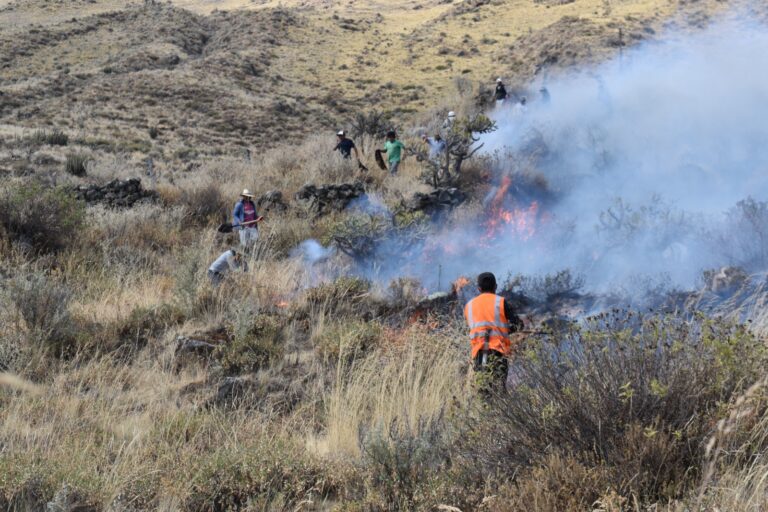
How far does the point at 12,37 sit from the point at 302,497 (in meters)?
56.9

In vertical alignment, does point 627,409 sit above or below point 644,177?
above

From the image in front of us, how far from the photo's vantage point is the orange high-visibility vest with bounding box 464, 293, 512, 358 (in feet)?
16.6

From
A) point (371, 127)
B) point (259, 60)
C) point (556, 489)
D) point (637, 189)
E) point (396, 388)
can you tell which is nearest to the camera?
point (556, 489)

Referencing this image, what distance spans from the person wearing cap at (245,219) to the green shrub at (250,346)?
3759mm

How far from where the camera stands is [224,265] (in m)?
8.24

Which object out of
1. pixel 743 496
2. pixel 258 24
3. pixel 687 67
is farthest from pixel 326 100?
pixel 743 496

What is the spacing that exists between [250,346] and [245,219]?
493cm

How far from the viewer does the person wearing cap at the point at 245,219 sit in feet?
33.8

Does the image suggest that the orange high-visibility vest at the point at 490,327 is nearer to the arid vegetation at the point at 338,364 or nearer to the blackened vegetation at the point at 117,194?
the arid vegetation at the point at 338,364

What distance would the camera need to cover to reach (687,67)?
18.5 metres

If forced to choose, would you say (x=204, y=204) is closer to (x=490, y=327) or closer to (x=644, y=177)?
(x=644, y=177)

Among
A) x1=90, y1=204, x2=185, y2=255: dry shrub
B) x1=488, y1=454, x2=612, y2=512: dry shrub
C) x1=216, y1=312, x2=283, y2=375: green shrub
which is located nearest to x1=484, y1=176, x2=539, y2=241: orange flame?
x1=216, y1=312, x2=283, y2=375: green shrub

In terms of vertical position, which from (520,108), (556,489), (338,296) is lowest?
(520,108)

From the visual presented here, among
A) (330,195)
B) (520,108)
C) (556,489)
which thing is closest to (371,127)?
(520,108)
